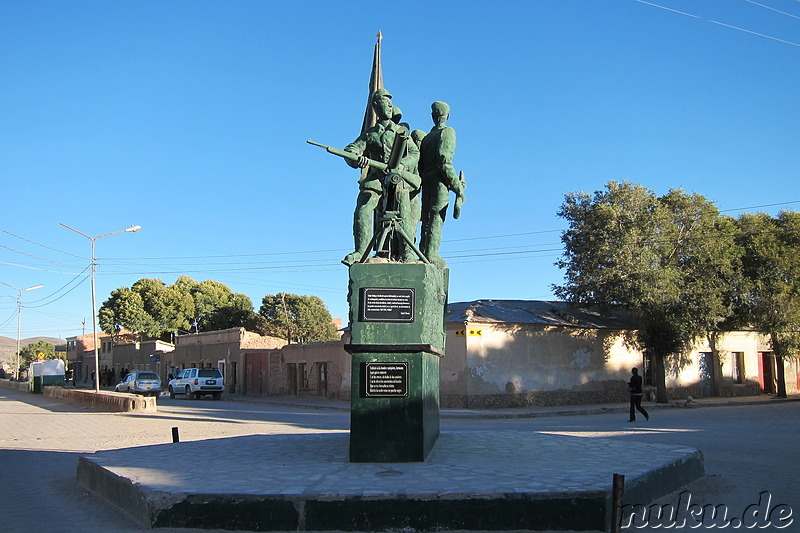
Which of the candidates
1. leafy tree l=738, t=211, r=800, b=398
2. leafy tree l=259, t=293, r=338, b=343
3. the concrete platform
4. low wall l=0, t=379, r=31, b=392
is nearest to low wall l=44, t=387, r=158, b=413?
the concrete platform

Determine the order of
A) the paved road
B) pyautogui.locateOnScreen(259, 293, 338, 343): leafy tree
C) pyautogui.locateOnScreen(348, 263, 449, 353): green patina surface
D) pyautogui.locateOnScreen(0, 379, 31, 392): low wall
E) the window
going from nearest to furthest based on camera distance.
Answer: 1. the paved road
2. pyautogui.locateOnScreen(348, 263, 449, 353): green patina surface
3. the window
4. pyautogui.locateOnScreen(0, 379, 31, 392): low wall
5. pyautogui.locateOnScreen(259, 293, 338, 343): leafy tree

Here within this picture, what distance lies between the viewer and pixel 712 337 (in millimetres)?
30250

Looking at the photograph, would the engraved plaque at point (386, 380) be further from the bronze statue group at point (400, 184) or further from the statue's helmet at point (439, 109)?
the statue's helmet at point (439, 109)

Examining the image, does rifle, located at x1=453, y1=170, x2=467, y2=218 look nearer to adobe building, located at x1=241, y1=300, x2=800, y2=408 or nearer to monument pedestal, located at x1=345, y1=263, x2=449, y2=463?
monument pedestal, located at x1=345, y1=263, x2=449, y2=463

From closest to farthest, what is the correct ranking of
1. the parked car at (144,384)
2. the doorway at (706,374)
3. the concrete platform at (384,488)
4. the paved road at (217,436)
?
the concrete platform at (384,488), the paved road at (217,436), the doorway at (706,374), the parked car at (144,384)

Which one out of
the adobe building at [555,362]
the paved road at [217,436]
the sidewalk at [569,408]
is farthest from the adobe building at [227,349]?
the paved road at [217,436]

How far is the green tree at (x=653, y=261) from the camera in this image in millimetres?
24406

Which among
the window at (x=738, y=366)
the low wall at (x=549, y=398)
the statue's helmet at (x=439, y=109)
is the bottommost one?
the low wall at (x=549, y=398)

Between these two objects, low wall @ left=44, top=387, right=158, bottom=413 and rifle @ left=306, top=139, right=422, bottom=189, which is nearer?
rifle @ left=306, top=139, right=422, bottom=189

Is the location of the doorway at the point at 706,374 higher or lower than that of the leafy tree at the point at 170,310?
lower

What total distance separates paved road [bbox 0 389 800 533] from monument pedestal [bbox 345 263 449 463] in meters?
1.63

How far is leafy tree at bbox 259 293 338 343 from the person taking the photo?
64.6 m

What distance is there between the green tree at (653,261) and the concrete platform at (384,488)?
1727 cm

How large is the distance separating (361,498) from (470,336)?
1974cm
